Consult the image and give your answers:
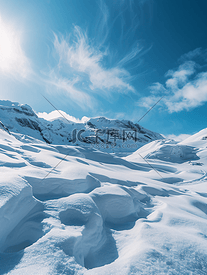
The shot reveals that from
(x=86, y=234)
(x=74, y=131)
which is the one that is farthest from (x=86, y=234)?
(x=74, y=131)

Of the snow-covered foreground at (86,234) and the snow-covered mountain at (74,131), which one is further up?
the snow-covered mountain at (74,131)

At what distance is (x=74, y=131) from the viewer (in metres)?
77.1

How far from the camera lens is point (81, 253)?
5.51 feet

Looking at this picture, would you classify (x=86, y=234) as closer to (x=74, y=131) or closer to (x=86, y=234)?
(x=86, y=234)

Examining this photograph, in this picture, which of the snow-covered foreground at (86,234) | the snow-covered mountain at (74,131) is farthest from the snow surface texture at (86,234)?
the snow-covered mountain at (74,131)

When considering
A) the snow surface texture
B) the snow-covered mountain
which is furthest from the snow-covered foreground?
the snow-covered mountain

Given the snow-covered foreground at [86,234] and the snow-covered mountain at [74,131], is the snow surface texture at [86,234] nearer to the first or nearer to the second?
the snow-covered foreground at [86,234]

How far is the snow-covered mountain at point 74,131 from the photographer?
50.1 meters

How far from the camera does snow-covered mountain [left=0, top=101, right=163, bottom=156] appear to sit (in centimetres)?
5006

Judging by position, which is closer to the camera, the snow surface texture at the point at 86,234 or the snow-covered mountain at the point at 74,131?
the snow surface texture at the point at 86,234

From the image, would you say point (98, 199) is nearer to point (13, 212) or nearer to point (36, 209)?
point (36, 209)

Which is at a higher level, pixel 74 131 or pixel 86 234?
pixel 74 131

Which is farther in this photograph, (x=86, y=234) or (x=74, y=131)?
(x=74, y=131)

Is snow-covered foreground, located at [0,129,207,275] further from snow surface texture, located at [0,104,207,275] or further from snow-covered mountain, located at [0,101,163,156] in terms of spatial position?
snow-covered mountain, located at [0,101,163,156]
